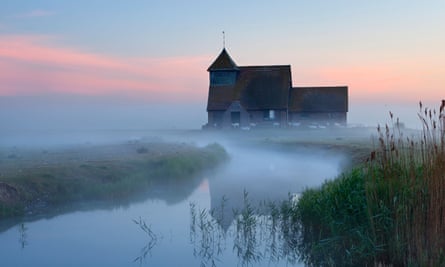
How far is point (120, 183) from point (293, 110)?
3265 centimetres

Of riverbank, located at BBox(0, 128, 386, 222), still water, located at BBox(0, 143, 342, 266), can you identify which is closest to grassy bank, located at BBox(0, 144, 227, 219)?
riverbank, located at BBox(0, 128, 386, 222)

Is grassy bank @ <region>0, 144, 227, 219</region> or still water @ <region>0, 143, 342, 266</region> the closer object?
still water @ <region>0, 143, 342, 266</region>

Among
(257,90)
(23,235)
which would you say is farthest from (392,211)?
(257,90)

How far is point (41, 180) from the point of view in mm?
17641

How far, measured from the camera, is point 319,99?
5097 centimetres

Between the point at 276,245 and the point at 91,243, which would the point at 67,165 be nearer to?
the point at 91,243

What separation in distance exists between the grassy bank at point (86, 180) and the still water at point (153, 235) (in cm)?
88

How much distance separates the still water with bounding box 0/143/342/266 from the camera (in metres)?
11.6

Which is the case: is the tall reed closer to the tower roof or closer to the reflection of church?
the reflection of church

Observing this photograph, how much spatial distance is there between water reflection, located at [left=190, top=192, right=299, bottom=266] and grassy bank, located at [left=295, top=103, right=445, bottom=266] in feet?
2.48

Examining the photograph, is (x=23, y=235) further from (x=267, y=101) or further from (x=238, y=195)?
(x=267, y=101)

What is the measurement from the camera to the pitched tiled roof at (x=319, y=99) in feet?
165

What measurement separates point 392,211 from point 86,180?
12.7 meters

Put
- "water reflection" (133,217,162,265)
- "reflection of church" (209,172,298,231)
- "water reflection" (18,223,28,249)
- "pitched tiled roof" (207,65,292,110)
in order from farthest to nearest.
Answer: "pitched tiled roof" (207,65,292,110), "reflection of church" (209,172,298,231), "water reflection" (18,223,28,249), "water reflection" (133,217,162,265)
